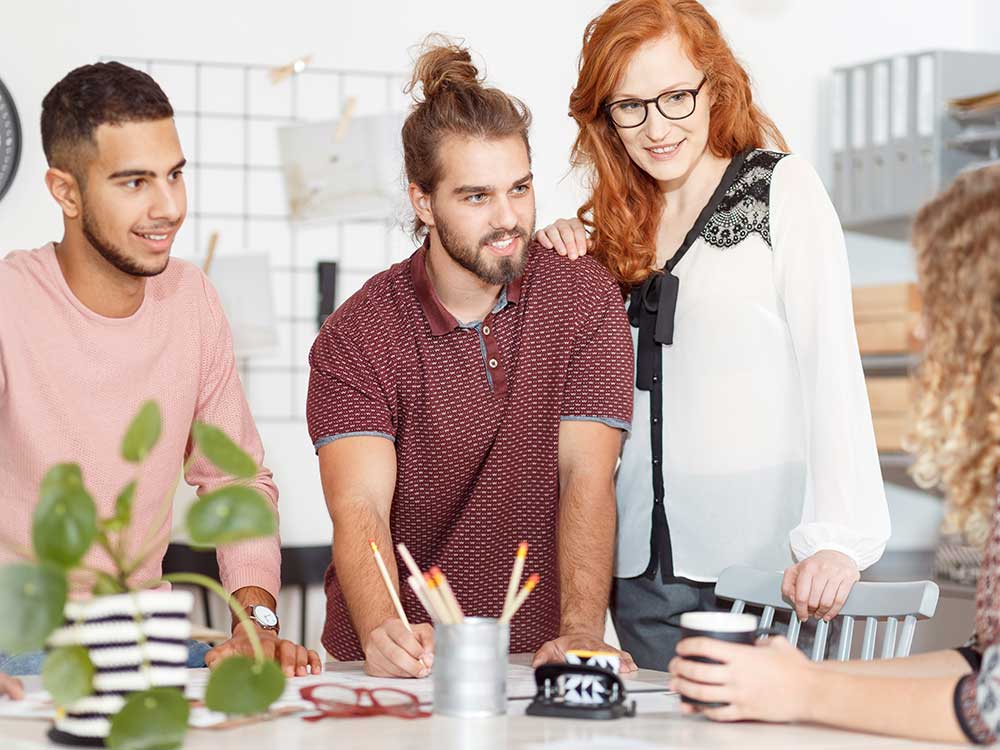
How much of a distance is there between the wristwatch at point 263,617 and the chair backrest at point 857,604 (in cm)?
59

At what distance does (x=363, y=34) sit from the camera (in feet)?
11.3

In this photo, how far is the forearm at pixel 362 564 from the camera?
5.75ft

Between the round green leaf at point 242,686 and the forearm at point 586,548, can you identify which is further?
the forearm at point 586,548

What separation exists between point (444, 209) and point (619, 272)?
0.96 feet

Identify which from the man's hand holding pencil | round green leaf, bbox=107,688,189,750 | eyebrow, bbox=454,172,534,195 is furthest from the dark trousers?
round green leaf, bbox=107,688,189,750

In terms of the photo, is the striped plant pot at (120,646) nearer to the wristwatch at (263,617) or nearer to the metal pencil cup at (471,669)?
the metal pencil cup at (471,669)

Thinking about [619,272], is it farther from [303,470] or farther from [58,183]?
[303,470]

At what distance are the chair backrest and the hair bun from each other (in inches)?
32.4

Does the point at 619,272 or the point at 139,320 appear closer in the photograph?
the point at 139,320

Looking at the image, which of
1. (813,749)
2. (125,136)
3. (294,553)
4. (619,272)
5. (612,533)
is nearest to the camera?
(813,749)

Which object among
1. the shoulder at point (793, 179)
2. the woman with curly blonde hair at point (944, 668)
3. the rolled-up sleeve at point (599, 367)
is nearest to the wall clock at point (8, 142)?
the rolled-up sleeve at point (599, 367)

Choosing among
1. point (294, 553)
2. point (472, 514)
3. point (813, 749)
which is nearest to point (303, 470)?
point (294, 553)

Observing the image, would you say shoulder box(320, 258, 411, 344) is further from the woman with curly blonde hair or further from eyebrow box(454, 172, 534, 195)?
the woman with curly blonde hair

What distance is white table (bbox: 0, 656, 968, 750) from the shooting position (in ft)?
3.72
